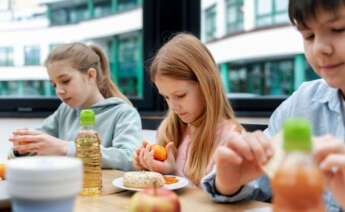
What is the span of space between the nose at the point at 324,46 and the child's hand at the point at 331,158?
242 mm

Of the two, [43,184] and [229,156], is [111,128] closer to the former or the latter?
[229,156]

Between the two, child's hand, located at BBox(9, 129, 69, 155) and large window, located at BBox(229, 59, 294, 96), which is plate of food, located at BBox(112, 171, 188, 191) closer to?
child's hand, located at BBox(9, 129, 69, 155)

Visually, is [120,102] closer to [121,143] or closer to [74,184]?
[121,143]

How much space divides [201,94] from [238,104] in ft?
2.79

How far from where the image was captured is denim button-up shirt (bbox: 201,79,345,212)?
84 centimetres

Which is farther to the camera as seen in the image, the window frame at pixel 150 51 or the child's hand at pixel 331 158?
the window frame at pixel 150 51

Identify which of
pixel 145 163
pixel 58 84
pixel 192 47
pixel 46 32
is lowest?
pixel 145 163

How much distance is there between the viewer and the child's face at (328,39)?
72cm

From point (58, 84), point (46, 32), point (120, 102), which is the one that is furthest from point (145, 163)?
point (46, 32)

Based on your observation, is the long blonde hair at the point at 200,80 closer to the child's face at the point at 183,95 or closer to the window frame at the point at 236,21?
the child's face at the point at 183,95

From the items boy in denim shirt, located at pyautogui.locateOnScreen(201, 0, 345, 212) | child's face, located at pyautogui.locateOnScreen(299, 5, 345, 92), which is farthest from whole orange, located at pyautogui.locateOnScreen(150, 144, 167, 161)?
child's face, located at pyautogui.locateOnScreen(299, 5, 345, 92)

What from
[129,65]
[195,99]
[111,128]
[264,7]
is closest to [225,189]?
[195,99]

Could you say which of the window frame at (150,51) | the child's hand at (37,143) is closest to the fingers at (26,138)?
the child's hand at (37,143)

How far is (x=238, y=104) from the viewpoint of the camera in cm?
215
